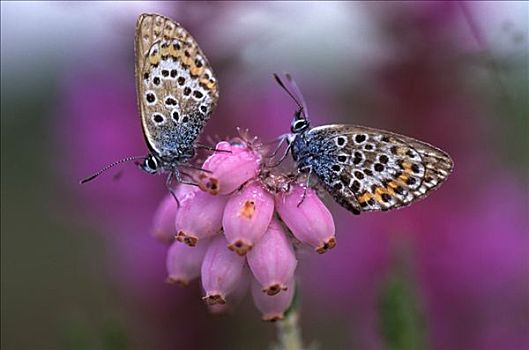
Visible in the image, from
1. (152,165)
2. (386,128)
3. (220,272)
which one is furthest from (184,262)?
(386,128)

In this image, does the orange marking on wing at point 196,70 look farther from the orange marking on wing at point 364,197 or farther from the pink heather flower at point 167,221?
the orange marking on wing at point 364,197

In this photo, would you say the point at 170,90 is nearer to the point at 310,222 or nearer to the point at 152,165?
the point at 152,165

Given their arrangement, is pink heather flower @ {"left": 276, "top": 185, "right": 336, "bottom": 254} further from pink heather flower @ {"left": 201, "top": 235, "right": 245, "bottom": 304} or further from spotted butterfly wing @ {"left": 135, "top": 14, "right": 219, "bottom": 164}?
spotted butterfly wing @ {"left": 135, "top": 14, "right": 219, "bottom": 164}

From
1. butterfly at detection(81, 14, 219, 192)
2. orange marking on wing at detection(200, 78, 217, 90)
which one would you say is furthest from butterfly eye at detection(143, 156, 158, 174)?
orange marking on wing at detection(200, 78, 217, 90)

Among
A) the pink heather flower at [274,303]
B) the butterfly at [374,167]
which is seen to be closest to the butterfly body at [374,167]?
the butterfly at [374,167]

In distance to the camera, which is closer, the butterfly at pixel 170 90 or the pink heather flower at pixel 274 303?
the pink heather flower at pixel 274 303
